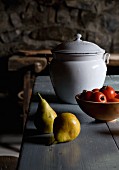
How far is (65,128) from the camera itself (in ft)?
3.10

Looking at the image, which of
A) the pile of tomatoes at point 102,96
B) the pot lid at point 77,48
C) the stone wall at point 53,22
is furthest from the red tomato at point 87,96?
the stone wall at point 53,22

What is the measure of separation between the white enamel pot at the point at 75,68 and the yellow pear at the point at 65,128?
0.39 metres

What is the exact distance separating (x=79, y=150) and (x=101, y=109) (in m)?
0.22

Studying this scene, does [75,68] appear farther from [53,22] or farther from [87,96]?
[53,22]

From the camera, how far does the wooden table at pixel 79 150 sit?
789 millimetres

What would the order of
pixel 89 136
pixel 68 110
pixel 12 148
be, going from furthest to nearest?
pixel 12 148, pixel 68 110, pixel 89 136

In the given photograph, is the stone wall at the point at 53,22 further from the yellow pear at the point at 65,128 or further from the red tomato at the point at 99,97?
the yellow pear at the point at 65,128

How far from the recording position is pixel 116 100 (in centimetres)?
107

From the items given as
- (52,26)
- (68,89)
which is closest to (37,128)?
(68,89)

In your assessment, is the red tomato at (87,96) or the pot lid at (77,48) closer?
the red tomato at (87,96)

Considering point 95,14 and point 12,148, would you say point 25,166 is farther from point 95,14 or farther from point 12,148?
point 95,14

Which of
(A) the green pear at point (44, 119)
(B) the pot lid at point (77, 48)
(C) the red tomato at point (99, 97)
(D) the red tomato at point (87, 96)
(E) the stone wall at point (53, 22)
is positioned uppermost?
(B) the pot lid at point (77, 48)

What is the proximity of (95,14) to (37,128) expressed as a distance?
90.5 inches

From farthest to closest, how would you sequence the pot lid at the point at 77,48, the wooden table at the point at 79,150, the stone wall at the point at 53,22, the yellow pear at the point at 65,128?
the stone wall at the point at 53,22 < the pot lid at the point at 77,48 < the yellow pear at the point at 65,128 < the wooden table at the point at 79,150
